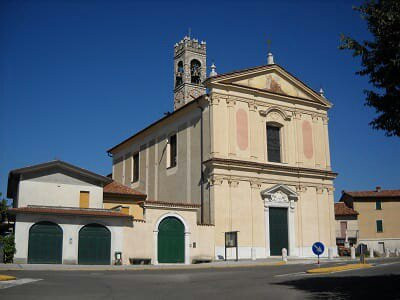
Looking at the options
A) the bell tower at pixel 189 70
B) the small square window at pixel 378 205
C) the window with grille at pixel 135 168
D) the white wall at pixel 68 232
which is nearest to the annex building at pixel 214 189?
the white wall at pixel 68 232

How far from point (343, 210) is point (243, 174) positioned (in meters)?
25.7

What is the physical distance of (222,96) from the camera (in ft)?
106

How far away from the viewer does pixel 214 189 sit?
30500mm

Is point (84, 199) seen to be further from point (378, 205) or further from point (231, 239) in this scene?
point (378, 205)

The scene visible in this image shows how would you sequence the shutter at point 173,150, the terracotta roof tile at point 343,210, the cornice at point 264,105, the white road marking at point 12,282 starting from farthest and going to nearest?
1. the terracotta roof tile at point 343,210
2. the shutter at point 173,150
3. the cornice at point 264,105
4. the white road marking at point 12,282

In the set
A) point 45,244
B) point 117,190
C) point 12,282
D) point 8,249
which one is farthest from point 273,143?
point 12,282

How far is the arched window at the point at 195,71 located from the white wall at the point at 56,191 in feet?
98.6

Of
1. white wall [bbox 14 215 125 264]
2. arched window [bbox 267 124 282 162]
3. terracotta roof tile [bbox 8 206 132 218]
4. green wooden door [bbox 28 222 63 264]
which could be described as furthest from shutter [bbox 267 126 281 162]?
green wooden door [bbox 28 222 63 264]

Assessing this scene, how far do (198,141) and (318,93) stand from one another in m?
11.4

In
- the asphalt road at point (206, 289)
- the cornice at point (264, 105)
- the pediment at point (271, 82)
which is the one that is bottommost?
the asphalt road at point (206, 289)

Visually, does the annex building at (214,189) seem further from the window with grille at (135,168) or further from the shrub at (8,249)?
the window with grille at (135,168)

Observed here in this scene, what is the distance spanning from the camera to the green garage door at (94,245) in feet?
84.7

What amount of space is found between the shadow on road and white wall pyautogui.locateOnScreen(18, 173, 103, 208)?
741 inches

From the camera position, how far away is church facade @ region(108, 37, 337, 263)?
94.0 feet
